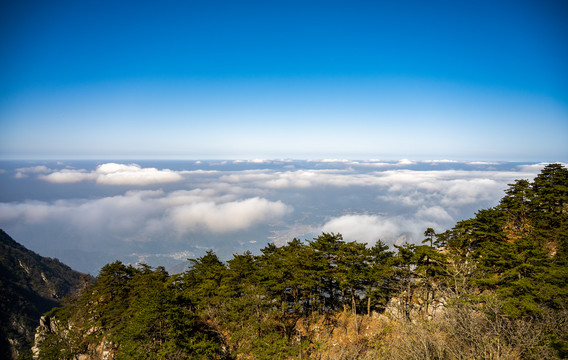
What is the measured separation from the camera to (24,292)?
4491 inches

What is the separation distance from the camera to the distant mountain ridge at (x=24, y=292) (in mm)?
86438

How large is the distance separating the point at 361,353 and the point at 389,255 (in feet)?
37.2

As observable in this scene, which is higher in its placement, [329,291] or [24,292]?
[329,291]

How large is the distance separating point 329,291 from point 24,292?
164677 mm

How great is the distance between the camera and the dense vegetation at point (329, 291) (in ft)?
64.1

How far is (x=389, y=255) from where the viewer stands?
2873 cm

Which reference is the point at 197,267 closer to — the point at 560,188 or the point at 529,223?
the point at 529,223

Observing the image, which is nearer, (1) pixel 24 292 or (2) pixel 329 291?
(2) pixel 329 291

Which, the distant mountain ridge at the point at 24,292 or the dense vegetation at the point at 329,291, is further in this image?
the distant mountain ridge at the point at 24,292

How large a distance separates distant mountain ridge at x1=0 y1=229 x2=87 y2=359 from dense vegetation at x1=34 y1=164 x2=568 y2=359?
82956mm

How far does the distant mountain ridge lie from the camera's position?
86.4m

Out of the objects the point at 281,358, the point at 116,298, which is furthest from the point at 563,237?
the point at 116,298

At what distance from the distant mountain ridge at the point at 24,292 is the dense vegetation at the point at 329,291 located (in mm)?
82956

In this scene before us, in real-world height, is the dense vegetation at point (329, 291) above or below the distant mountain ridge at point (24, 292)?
above
